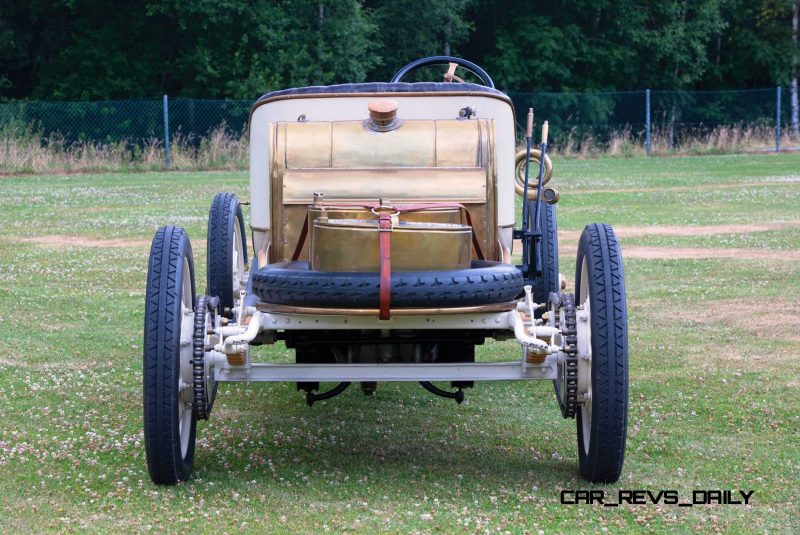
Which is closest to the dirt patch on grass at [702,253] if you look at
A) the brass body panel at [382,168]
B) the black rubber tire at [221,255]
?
the black rubber tire at [221,255]

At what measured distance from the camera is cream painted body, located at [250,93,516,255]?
627cm

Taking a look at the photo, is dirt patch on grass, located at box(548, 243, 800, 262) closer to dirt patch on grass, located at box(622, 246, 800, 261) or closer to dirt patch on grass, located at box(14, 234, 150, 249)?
dirt patch on grass, located at box(622, 246, 800, 261)

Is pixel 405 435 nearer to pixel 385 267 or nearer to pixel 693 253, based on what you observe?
pixel 385 267

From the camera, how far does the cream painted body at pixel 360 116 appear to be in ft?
20.6

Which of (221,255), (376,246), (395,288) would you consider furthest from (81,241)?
(395,288)

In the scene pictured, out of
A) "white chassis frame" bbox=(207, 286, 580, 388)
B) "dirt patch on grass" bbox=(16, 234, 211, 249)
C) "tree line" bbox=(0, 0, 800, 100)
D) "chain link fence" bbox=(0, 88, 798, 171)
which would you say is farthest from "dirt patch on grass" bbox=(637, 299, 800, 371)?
"tree line" bbox=(0, 0, 800, 100)

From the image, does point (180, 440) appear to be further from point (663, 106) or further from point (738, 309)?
point (663, 106)

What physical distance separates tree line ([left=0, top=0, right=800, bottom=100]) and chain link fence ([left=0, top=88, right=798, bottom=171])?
9.23 feet

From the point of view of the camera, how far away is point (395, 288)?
4.83 m

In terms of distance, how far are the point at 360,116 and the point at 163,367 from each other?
2.12 metres

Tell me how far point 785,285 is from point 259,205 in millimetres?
6141

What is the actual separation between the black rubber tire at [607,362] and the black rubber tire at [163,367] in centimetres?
173

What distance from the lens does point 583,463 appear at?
5262 mm

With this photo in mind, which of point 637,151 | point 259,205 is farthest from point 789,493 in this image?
point 637,151
